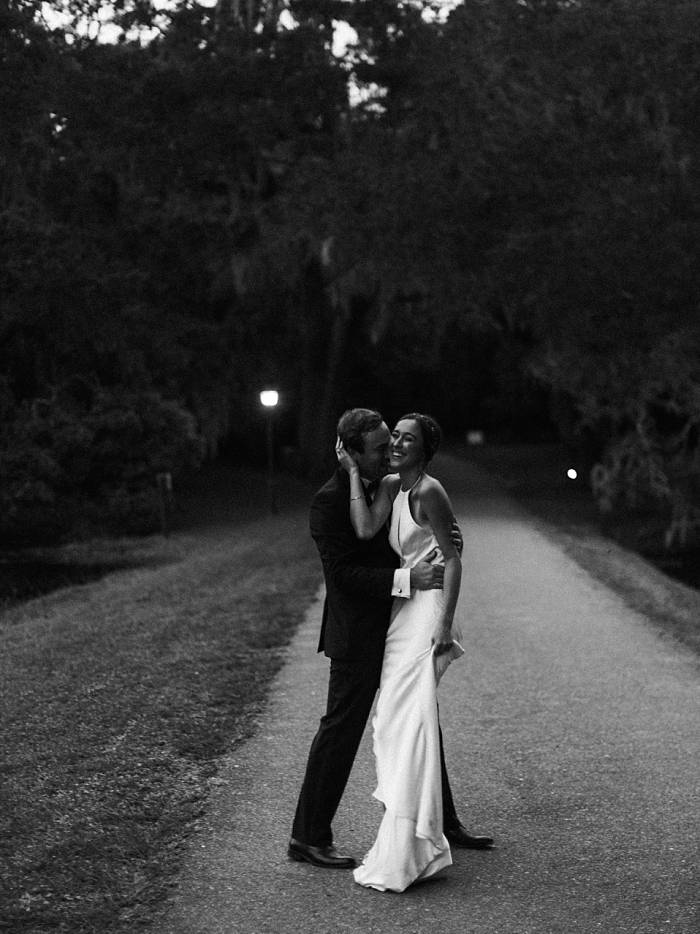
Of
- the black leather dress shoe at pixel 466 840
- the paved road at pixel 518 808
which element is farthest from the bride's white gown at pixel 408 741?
the black leather dress shoe at pixel 466 840

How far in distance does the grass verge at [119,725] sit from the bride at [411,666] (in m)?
0.90

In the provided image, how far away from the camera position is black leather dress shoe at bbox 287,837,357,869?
17.3ft

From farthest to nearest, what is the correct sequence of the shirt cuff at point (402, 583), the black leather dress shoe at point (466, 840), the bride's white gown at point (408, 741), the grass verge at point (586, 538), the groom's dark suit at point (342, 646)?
the grass verge at point (586, 538) < the black leather dress shoe at point (466, 840) < the groom's dark suit at point (342, 646) < the shirt cuff at point (402, 583) < the bride's white gown at point (408, 741)

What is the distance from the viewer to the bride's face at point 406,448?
518 centimetres

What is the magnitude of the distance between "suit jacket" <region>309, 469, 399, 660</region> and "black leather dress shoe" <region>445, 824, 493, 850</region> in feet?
2.88

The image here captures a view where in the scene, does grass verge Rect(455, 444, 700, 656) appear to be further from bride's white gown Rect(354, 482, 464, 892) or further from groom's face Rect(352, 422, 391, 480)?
groom's face Rect(352, 422, 391, 480)

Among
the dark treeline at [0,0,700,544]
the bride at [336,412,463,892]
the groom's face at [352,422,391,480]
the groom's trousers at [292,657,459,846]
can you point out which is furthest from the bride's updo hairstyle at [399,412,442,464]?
the dark treeline at [0,0,700,544]

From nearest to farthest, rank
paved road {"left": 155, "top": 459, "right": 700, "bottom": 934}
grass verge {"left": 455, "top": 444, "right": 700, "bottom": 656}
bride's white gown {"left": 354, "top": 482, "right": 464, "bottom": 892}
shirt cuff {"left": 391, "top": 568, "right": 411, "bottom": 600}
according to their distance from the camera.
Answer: paved road {"left": 155, "top": 459, "right": 700, "bottom": 934}, bride's white gown {"left": 354, "top": 482, "right": 464, "bottom": 892}, shirt cuff {"left": 391, "top": 568, "right": 411, "bottom": 600}, grass verge {"left": 455, "top": 444, "right": 700, "bottom": 656}

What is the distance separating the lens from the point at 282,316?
3594 cm

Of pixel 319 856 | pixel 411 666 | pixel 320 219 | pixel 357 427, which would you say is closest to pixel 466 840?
pixel 319 856

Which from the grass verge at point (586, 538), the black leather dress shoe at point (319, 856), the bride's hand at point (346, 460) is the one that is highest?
the bride's hand at point (346, 460)

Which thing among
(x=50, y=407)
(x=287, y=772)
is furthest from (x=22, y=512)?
(x=287, y=772)

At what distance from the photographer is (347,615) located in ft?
17.5

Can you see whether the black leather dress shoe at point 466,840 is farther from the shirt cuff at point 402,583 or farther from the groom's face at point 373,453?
the groom's face at point 373,453
